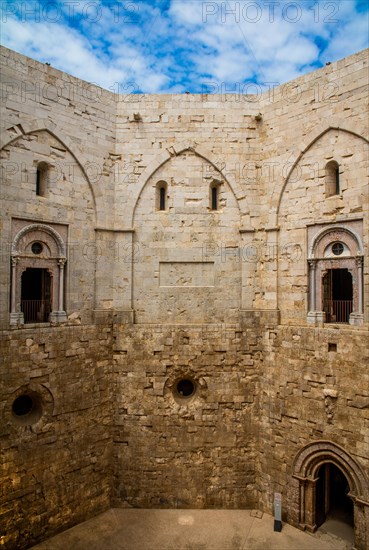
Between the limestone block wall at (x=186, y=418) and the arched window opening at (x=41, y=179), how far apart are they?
13.9ft

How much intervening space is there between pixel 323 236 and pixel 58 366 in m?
7.72

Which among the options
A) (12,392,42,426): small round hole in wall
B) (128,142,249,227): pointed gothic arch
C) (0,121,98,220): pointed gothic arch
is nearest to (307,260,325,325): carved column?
(128,142,249,227): pointed gothic arch

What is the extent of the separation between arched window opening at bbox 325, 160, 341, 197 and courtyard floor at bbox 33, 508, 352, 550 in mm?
8676

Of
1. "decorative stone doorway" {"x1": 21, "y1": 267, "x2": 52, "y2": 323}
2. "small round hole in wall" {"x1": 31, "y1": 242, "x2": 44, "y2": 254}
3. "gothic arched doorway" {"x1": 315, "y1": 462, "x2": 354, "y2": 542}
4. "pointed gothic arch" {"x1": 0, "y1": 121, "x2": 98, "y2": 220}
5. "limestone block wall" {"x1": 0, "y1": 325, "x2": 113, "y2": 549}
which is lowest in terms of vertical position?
"gothic arched doorway" {"x1": 315, "y1": 462, "x2": 354, "y2": 542}

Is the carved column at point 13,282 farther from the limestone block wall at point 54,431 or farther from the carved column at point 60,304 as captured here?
the carved column at point 60,304

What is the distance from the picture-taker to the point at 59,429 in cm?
1007

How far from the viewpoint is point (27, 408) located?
10.0 metres

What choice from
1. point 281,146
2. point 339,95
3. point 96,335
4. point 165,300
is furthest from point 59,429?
point 339,95

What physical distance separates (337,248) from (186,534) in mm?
8209

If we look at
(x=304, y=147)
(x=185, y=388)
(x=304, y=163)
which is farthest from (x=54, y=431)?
(x=304, y=147)

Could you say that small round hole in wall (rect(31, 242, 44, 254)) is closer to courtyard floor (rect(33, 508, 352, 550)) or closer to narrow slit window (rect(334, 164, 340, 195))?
courtyard floor (rect(33, 508, 352, 550))

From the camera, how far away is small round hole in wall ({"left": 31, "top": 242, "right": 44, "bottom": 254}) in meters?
10.1

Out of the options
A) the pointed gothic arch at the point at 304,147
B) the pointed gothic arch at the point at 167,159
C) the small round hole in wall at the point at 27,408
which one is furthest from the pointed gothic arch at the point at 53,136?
the small round hole in wall at the point at 27,408

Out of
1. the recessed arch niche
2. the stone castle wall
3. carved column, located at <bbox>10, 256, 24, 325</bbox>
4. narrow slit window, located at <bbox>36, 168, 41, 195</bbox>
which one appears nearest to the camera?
carved column, located at <bbox>10, 256, 24, 325</bbox>
